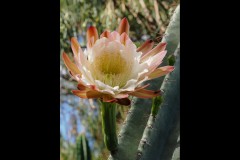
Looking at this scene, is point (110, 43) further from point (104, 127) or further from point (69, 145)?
point (69, 145)

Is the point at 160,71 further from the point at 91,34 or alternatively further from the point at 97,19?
the point at 97,19

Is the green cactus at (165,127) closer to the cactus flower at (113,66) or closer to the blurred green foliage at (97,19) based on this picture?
the cactus flower at (113,66)

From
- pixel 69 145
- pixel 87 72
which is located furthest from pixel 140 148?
pixel 69 145

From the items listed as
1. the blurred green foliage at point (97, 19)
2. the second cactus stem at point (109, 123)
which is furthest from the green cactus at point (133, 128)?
the blurred green foliage at point (97, 19)

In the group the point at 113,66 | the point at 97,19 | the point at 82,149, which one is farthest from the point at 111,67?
the point at 97,19

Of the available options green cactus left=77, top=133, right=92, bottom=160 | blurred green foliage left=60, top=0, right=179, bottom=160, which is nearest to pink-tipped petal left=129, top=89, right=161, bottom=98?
green cactus left=77, top=133, right=92, bottom=160
